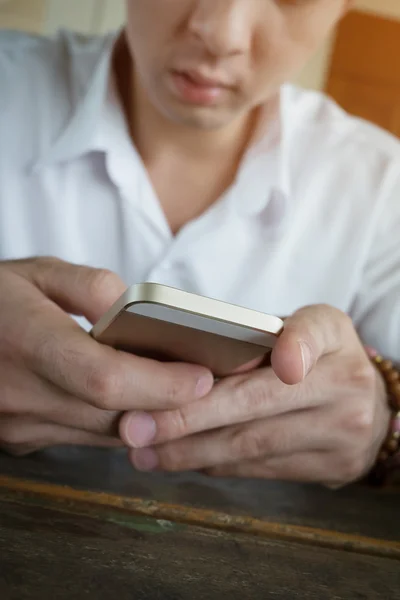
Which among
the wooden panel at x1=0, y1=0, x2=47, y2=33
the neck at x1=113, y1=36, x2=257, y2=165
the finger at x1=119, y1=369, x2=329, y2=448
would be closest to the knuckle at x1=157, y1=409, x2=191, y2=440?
the finger at x1=119, y1=369, x2=329, y2=448

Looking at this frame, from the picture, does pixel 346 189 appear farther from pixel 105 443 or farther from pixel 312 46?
pixel 105 443

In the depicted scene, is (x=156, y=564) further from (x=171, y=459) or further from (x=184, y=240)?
(x=184, y=240)

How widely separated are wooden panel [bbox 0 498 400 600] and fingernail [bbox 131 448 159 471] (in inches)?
3.4

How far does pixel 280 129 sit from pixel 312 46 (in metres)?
0.11

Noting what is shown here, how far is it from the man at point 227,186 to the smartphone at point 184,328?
0.27ft

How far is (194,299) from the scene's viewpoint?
23cm

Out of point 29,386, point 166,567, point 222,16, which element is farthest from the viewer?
point 222,16

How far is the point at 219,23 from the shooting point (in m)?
0.49

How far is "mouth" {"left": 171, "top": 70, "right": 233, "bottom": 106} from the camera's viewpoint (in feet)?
1.74

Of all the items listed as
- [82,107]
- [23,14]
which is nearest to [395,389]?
[82,107]

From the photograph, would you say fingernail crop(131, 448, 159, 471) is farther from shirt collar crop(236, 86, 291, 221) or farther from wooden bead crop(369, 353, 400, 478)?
shirt collar crop(236, 86, 291, 221)

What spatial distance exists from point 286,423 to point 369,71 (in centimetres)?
242

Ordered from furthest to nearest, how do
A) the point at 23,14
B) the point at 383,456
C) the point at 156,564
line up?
the point at 23,14
the point at 383,456
the point at 156,564

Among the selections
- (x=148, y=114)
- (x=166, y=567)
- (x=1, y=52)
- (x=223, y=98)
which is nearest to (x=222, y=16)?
(x=223, y=98)
